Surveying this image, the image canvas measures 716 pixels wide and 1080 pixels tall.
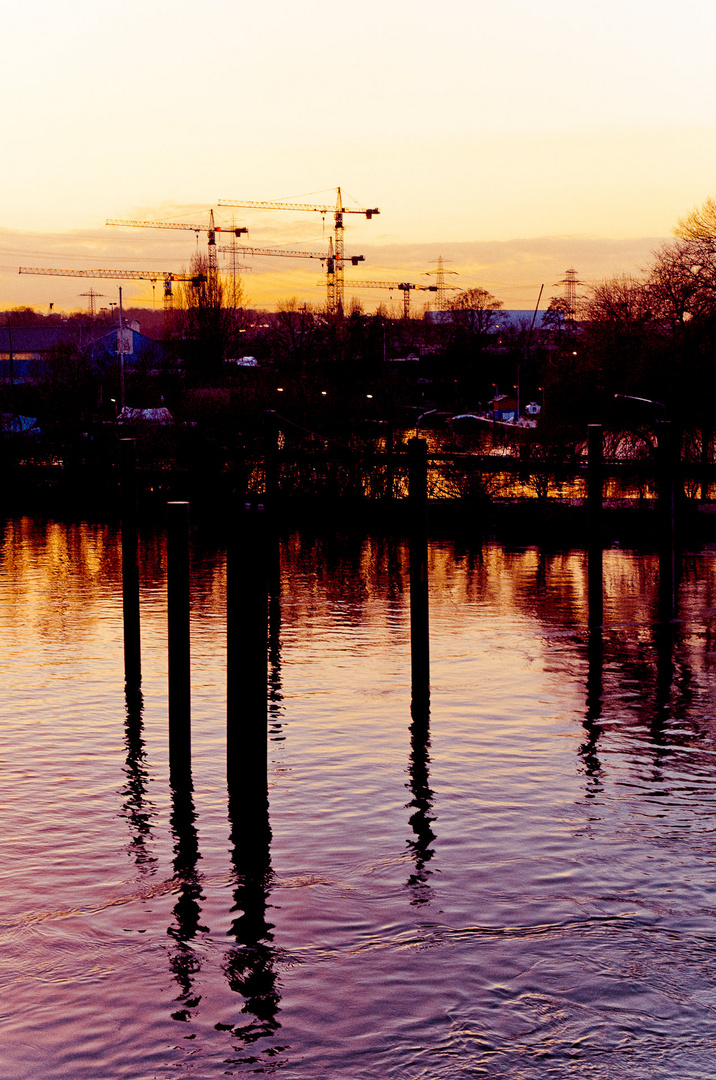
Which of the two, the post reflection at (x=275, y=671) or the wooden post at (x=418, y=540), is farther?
the post reflection at (x=275, y=671)

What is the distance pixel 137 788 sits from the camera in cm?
1491

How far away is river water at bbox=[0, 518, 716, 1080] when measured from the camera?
8766 mm

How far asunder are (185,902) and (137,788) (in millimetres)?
3739

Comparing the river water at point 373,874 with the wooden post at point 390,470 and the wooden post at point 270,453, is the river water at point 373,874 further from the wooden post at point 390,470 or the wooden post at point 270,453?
the wooden post at point 390,470

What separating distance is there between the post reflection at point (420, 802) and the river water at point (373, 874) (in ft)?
0.15

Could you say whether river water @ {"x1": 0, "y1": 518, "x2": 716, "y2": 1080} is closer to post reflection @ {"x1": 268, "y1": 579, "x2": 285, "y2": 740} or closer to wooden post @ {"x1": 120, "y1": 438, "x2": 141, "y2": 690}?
post reflection @ {"x1": 268, "y1": 579, "x2": 285, "y2": 740}

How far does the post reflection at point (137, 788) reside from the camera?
12.6 meters

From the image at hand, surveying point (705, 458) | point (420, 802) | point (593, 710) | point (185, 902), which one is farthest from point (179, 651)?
point (705, 458)

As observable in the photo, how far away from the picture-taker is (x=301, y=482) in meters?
50.0

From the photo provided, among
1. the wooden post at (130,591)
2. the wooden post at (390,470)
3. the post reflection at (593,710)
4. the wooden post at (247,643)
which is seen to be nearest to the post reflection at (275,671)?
the wooden post at (130,591)

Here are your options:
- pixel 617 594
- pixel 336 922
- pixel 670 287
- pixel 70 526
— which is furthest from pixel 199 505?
pixel 336 922

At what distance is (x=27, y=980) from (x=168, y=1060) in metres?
1.61

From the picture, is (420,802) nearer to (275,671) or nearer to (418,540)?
(418,540)

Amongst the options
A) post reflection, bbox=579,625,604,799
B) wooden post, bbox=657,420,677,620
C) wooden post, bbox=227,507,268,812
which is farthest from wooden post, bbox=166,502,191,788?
wooden post, bbox=657,420,677,620
